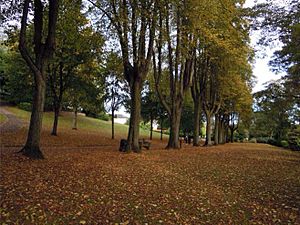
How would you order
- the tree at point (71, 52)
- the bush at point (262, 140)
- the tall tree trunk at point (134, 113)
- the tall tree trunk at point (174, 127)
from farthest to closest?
1. the bush at point (262, 140)
2. the tall tree trunk at point (174, 127)
3. the tree at point (71, 52)
4. the tall tree trunk at point (134, 113)

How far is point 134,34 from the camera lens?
593 inches

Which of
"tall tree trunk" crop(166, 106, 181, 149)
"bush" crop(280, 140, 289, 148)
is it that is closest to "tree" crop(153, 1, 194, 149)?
"tall tree trunk" crop(166, 106, 181, 149)

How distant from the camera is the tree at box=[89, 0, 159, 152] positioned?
1323 cm

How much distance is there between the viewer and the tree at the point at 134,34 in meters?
13.2

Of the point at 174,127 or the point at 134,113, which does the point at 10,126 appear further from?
the point at 134,113

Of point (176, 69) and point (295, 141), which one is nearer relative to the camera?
point (176, 69)

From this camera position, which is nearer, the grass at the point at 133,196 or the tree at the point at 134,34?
the grass at the point at 133,196

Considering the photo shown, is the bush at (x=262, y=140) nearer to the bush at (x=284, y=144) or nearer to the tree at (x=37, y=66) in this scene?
the bush at (x=284, y=144)

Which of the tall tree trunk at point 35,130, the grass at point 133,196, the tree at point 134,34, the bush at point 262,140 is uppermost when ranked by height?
the tree at point 134,34

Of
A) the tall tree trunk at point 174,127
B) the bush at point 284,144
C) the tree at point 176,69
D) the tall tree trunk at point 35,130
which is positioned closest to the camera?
the tall tree trunk at point 35,130

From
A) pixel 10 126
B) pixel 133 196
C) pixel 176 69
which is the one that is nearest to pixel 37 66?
pixel 133 196

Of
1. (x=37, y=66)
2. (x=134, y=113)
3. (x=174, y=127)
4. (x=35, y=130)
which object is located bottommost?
(x=35, y=130)

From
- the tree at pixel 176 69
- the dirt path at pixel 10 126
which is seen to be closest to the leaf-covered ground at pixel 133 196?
the tree at pixel 176 69

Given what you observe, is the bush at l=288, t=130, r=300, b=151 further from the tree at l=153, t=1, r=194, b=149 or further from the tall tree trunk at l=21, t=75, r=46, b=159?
the tall tree trunk at l=21, t=75, r=46, b=159
